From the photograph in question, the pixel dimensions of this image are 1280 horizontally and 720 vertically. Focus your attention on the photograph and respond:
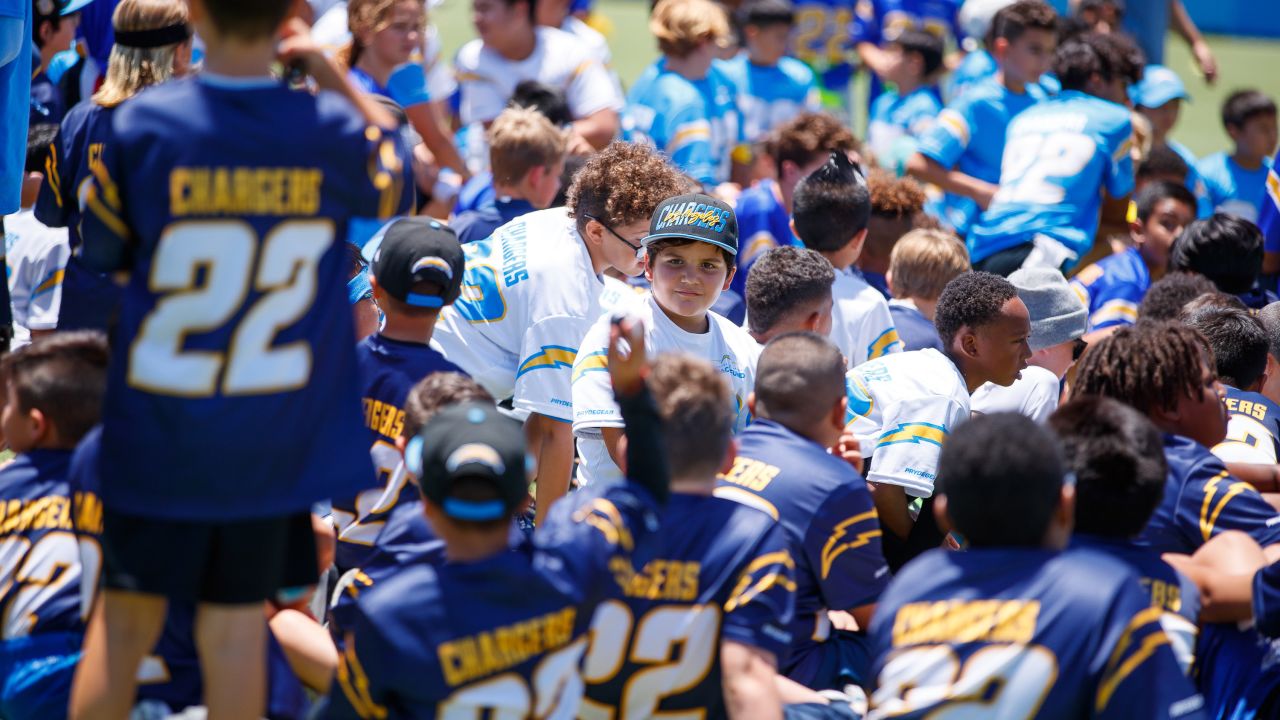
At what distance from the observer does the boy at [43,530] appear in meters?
3.32

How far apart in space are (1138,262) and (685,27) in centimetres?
329

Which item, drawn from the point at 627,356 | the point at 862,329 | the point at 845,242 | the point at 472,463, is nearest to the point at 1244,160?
the point at 845,242

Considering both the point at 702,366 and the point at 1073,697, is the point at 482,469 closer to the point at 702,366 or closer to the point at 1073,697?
the point at 702,366

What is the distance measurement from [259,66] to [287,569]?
1.05 metres

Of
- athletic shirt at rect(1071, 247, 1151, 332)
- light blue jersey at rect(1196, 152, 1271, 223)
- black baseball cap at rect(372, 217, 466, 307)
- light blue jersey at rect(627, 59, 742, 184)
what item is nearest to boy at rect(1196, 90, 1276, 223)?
light blue jersey at rect(1196, 152, 1271, 223)

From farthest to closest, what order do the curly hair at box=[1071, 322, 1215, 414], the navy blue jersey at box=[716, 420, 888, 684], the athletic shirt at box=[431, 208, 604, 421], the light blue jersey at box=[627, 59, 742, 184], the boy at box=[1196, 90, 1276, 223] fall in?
the boy at box=[1196, 90, 1276, 223] < the light blue jersey at box=[627, 59, 742, 184] < the athletic shirt at box=[431, 208, 604, 421] < the curly hair at box=[1071, 322, 1215, 414] < the navy blue jersey at box=[716, 420, 888, 684]

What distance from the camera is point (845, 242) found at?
222 inches

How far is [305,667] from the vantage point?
3.72 metres

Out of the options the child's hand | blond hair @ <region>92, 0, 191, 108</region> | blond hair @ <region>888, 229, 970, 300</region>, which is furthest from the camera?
blond hair @ <region>888, 229, 970, 300</region>

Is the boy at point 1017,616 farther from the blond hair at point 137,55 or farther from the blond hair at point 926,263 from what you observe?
the blond hair at point 137,55

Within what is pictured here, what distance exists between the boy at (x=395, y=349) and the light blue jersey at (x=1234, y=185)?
675 cm

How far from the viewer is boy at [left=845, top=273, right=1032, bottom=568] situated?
4324 mm

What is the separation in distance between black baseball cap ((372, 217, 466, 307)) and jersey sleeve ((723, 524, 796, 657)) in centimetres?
135

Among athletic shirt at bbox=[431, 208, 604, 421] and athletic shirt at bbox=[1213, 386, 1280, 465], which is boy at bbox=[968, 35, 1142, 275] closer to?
athletic shirt at bbox=[1213, 386, 1280, 465]
